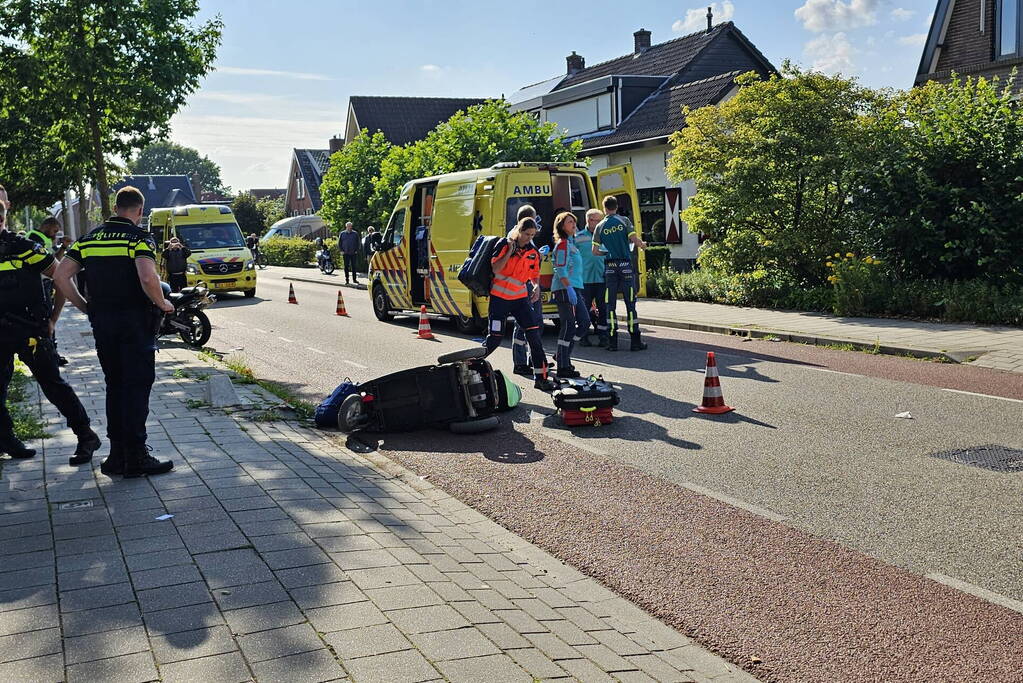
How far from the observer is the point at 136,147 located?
62.5ft

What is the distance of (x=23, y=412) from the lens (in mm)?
8461

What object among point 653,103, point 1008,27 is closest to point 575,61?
point 653,103

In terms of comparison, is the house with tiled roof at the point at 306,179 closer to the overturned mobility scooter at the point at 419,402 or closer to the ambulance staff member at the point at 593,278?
the ambulance staff member at the point at 593,278

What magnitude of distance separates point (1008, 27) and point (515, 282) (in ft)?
58.1

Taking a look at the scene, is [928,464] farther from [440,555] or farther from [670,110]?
[670,110]

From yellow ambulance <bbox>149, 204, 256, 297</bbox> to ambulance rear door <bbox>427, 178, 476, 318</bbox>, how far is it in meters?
10.7

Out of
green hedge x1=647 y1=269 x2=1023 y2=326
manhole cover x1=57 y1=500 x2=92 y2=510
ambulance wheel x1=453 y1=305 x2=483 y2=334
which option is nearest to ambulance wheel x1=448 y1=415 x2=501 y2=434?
manhole cover x1=57 y1=500 x2=92 y2=510

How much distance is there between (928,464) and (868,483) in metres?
0.72

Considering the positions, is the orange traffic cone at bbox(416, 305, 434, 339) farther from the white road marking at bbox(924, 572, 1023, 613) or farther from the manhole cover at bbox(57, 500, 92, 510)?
the white road marking at bbox(924, 572, 1023, 613)

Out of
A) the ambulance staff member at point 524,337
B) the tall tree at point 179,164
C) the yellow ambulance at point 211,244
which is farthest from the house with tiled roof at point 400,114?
the tall tree at point 179,164

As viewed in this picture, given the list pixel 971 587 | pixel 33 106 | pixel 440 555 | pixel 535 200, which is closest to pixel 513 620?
pixel 440 555

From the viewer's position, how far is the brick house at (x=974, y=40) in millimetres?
22330

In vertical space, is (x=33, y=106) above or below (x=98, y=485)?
above

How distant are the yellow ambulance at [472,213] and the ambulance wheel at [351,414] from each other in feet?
22.0
